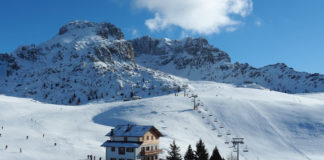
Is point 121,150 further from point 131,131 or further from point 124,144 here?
point 131,131

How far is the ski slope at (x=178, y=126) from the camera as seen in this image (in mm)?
66381

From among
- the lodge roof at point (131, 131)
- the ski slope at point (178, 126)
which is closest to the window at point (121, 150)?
the lodge roof at point (131, 131)

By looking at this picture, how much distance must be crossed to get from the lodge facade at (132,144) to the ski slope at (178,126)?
22.8ft

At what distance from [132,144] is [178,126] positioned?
35887 mm

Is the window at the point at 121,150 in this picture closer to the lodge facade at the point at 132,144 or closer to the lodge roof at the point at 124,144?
the lodge facade at the point at 132,144

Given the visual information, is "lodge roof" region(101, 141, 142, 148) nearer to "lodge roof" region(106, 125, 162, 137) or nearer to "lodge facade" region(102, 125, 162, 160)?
"lodge facade" region(102, 125, 162, 160)

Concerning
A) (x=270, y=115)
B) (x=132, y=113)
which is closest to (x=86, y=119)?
(x=132, y=113)

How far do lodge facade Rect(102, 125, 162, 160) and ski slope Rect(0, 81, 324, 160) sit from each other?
6959 mm

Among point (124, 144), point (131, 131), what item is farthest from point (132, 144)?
point (131, 131)

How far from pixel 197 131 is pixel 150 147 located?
32076 mm

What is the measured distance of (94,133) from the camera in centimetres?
7938

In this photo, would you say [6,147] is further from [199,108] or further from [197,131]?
[199,108]

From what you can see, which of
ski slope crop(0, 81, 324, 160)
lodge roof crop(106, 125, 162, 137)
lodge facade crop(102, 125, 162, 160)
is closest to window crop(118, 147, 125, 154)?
lodge facade crop(102, 125, 162, 160)

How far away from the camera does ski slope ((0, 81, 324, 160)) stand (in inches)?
2613
